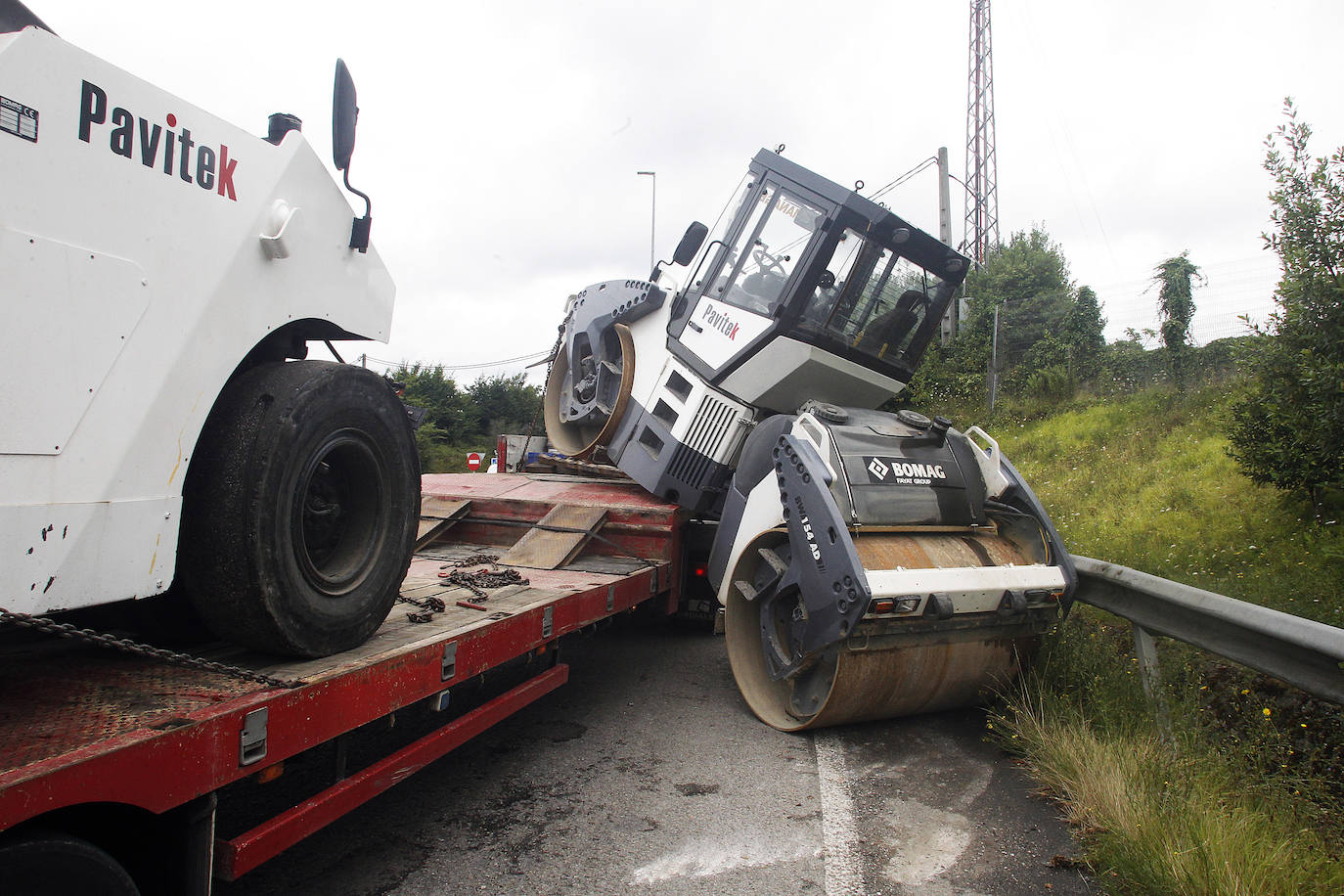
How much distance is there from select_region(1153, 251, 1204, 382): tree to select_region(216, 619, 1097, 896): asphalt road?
31.9 feet

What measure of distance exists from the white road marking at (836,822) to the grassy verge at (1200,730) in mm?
879

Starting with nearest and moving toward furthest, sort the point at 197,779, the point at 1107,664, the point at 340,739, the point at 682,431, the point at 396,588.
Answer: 1. the point at 197,779
2. the point at 340,739
3. the point at 396,588
4. the point at 1107,664
5. the point at 682,431

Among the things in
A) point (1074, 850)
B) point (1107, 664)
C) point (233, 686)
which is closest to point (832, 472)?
point (1107, 664)

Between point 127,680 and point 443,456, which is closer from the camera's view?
point 127,680

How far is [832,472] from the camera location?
186 inches

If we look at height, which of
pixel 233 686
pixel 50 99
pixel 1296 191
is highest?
pixel 1296 191

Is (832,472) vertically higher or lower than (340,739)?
higher

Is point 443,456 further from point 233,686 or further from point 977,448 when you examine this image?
point 233,686

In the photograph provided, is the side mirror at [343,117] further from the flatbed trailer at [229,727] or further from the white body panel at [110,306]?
the flatbed trailer at [229,727]

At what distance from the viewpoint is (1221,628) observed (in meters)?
3.67

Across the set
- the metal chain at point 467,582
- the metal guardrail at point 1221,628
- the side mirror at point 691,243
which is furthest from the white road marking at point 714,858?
the side mirror at point 691,243

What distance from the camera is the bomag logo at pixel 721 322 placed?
6.65 m

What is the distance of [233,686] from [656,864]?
5.68 ft

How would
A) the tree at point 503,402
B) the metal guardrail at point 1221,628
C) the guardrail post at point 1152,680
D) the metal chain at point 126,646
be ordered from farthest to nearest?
the tree at point 503,402 < the guardrail post at point 1152,680 < the metal guardrail at point 1221,628 < the metal chain at point 126,646
